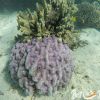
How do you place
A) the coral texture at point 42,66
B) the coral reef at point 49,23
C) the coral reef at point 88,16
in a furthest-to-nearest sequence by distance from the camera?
the coral reef at point 88,16 → the coral reef at point 49,23 → the coral texture at point 42,66

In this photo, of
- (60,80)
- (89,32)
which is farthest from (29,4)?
(60,80)

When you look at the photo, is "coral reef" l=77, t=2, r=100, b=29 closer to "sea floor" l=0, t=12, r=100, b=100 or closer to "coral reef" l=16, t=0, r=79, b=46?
"sea floor" l=0, t=12, r=100, b=100

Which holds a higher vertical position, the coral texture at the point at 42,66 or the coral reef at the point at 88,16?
the coral reef at the point at 88,16

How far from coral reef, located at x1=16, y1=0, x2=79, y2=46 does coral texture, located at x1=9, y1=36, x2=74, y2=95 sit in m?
0.25

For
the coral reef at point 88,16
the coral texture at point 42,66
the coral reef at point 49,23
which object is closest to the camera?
the coral texture at point 42,66

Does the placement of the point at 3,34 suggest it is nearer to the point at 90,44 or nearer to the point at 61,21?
the point at 61,21

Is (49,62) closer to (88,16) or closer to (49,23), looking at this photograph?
→ (49,23)

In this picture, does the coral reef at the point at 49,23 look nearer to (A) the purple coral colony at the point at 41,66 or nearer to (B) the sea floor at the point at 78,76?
(A) the purple coral colony at the point at 41,66

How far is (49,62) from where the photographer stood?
4301 millimetres

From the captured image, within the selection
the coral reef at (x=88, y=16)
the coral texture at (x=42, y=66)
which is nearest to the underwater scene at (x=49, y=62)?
the coral texture at (x=42, y=66)

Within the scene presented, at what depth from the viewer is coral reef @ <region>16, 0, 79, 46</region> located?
469 centimetres

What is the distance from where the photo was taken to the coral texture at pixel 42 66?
421 centimetres

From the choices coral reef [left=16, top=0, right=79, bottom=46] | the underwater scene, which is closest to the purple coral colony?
the underwater scene

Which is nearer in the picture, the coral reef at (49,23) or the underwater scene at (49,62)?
the underwater scene at (49,62)
